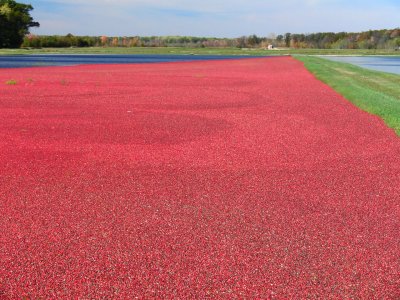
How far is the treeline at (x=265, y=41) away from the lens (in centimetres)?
9581

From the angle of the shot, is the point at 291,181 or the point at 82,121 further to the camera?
the point at 82,121

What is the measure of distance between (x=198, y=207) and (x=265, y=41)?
361ft

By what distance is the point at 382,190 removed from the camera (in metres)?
6.77

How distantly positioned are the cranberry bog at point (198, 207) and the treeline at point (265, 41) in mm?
89857

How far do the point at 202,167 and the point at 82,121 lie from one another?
5172mm

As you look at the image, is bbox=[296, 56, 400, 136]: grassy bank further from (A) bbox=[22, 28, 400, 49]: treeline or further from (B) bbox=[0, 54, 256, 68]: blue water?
(A) bbox=[22, 28, 400, 49]: treeline

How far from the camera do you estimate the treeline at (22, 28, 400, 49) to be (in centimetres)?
9581

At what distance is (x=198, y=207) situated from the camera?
19.8 ft

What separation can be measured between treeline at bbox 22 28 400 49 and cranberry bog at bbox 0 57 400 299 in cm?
8986

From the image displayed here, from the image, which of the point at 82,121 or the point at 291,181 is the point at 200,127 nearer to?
the point at 82,121

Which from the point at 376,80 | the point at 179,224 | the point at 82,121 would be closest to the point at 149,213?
the point at 179,224

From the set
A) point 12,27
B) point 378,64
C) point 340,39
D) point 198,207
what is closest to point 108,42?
point 12,27

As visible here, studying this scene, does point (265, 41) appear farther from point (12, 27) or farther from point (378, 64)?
point (378, 64)

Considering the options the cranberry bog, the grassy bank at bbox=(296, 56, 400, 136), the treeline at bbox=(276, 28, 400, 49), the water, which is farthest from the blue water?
the treeline at bbox=(276, 28, 400, 49)
